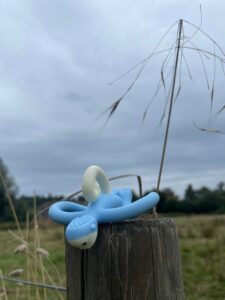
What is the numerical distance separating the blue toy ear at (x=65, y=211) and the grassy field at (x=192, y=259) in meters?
3.46

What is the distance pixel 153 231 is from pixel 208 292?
5944mm

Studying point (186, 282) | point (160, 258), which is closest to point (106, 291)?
point (160, 258)

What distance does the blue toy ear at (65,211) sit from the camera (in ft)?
5.19

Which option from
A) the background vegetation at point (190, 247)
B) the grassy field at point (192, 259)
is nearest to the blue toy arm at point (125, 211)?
the background vegetation at point (190, 247)

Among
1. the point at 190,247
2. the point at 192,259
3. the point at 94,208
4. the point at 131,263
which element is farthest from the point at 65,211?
the point at 190,247

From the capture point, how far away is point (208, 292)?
7105 mm

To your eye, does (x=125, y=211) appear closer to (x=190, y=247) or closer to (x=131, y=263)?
(x=131, y=263)

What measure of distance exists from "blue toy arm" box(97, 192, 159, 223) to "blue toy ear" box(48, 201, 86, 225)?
9cm

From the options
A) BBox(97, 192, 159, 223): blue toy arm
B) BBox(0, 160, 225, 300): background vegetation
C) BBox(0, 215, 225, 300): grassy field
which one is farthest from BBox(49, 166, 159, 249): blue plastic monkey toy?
BBox(0, 215, 225, 300): grassy field

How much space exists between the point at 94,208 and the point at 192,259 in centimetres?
775

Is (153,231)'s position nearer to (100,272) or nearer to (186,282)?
(100,272)

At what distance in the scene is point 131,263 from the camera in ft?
4.89

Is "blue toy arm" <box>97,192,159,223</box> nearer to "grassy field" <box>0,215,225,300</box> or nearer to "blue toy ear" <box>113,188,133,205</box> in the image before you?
"blue toy ear" <box>113,188,133,205</box>

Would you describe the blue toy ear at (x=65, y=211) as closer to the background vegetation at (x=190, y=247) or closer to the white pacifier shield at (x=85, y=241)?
the white pacifier shield at (x=85, y=241)
